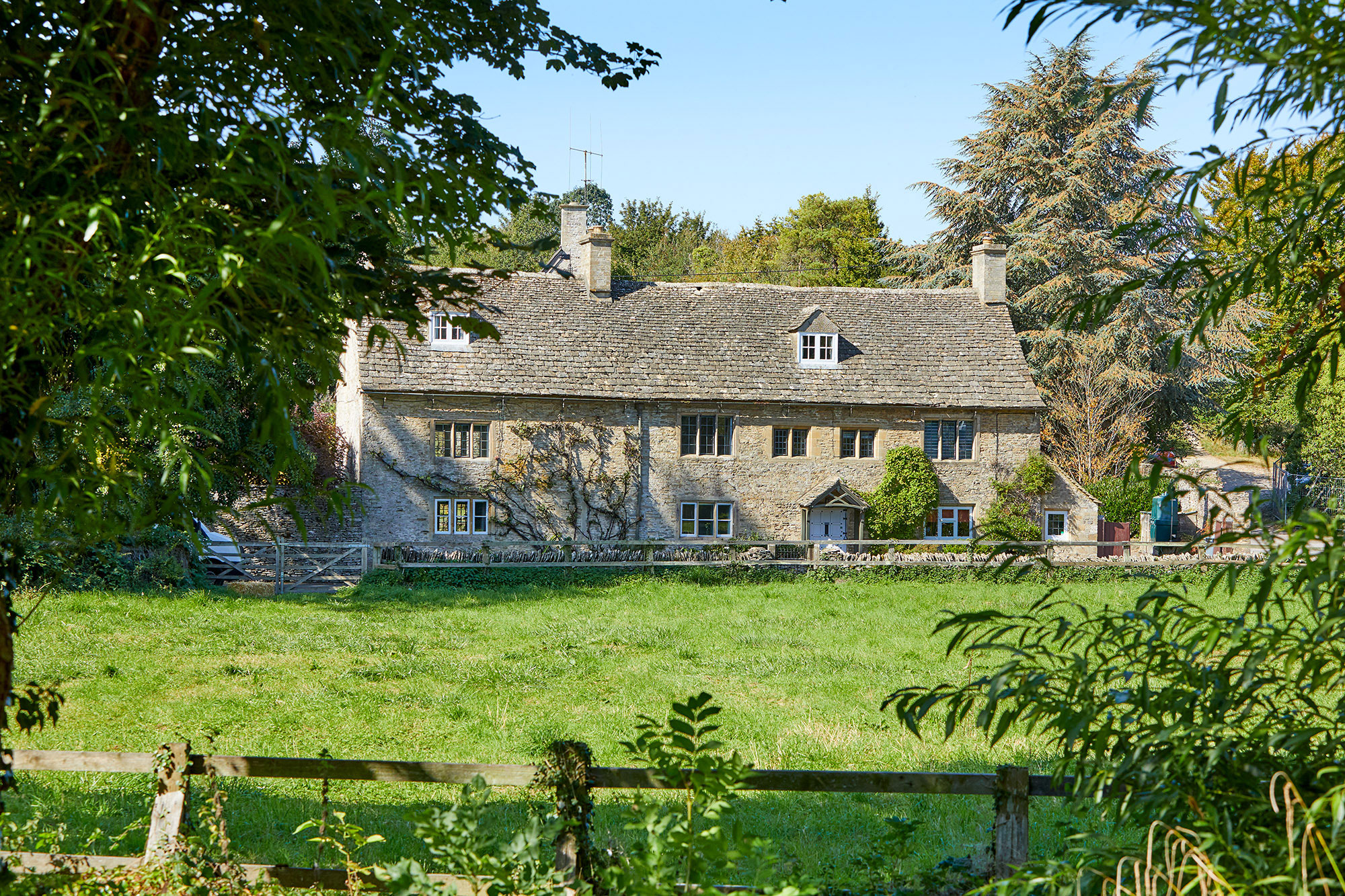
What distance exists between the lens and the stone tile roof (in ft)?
97.3

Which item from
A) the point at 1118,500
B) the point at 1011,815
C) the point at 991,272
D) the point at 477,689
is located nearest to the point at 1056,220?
the point at 991,272

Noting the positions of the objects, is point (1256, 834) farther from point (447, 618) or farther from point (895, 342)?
point (895, 342)

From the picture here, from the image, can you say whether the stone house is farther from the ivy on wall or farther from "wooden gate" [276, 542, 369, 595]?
"wooden gate" [276, 542, 369, 595]

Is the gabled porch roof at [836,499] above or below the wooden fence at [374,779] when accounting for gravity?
above

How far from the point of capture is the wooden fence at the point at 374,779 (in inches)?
218

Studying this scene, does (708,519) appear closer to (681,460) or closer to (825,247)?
(681,460)

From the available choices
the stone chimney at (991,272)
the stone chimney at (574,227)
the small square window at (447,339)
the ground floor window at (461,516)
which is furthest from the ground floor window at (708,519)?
the stone chimney at (991,272)

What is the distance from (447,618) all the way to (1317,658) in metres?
18.3

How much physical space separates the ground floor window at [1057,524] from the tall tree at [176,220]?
31.3 m

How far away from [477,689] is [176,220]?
1111 cm

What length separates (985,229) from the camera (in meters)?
43.6

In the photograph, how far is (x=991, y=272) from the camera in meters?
34.4

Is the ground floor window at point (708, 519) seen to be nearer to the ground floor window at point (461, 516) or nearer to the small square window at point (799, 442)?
the small square window at point (799, 442)

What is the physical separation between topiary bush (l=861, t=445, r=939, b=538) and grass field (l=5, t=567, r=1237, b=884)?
7.04 meters
